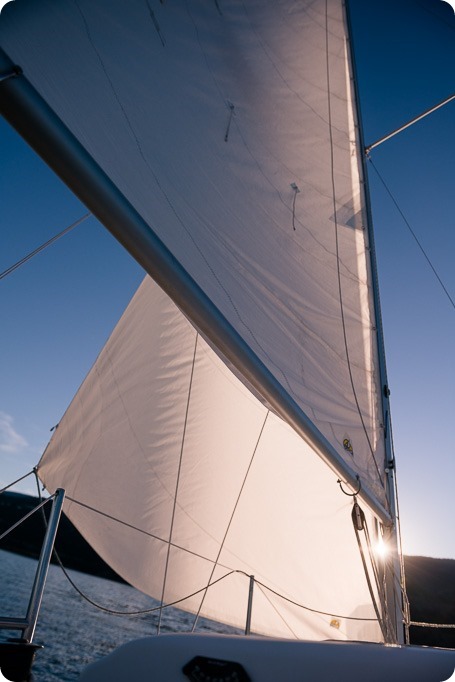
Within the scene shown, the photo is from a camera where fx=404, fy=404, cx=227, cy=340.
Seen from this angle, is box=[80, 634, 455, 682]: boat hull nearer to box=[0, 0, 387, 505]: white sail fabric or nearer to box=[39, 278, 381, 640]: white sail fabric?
box=[0, 0, 387, 505]: white sail fabric

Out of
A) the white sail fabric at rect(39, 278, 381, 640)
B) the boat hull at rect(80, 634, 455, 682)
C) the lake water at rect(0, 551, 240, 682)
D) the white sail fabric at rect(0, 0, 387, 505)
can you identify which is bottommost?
the lake water at rect(0, 551, 240, 682)

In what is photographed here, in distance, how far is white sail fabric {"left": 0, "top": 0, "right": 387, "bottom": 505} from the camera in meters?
1.31

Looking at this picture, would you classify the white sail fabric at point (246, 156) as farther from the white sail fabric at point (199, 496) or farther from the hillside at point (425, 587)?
the hillside at point (425, 587)

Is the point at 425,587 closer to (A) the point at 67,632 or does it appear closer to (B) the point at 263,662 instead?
(A) the point at 67,632

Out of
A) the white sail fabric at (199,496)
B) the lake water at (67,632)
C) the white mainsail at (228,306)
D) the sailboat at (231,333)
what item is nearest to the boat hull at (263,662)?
the sailboat at (231,333)

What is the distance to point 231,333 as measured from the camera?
161 cm

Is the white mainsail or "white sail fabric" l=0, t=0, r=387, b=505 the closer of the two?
"white sail fabric" l=0, t=0, r=387, b=505

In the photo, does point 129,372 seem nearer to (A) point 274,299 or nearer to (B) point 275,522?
(B) point 275,522

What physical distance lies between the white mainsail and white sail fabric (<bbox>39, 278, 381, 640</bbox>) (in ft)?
0.05

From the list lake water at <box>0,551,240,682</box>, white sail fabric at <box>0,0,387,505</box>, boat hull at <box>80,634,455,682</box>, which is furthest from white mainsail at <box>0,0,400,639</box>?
lake water at <box>0,551,240,682</box>

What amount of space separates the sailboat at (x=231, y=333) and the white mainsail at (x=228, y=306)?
2 centimetres

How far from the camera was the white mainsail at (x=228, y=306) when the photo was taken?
1.48 meters

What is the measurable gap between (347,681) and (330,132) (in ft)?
13.4

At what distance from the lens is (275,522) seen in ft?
12.5
